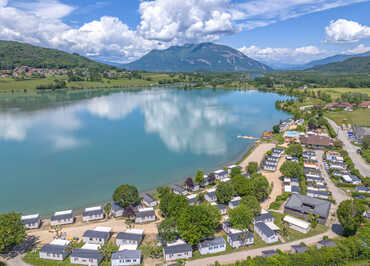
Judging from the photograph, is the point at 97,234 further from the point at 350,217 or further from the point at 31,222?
the point at 350,217

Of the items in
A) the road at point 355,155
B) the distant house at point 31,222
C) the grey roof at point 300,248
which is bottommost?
the distant house at point 31,222

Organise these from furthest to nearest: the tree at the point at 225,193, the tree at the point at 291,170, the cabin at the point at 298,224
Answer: the tree at the point at 291,170
the tree at the point at 225,193
the cabin at the point at 298,224

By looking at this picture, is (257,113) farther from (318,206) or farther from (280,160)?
(318,206)

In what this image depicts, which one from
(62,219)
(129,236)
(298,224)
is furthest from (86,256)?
(298,224)

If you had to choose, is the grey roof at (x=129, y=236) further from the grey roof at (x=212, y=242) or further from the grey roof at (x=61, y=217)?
the grey roof at (x=61, y=217)

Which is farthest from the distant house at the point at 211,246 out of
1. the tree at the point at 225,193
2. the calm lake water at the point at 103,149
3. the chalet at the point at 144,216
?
the calm lake water at the point at 103,149

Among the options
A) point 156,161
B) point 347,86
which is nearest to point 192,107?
point 156,161
